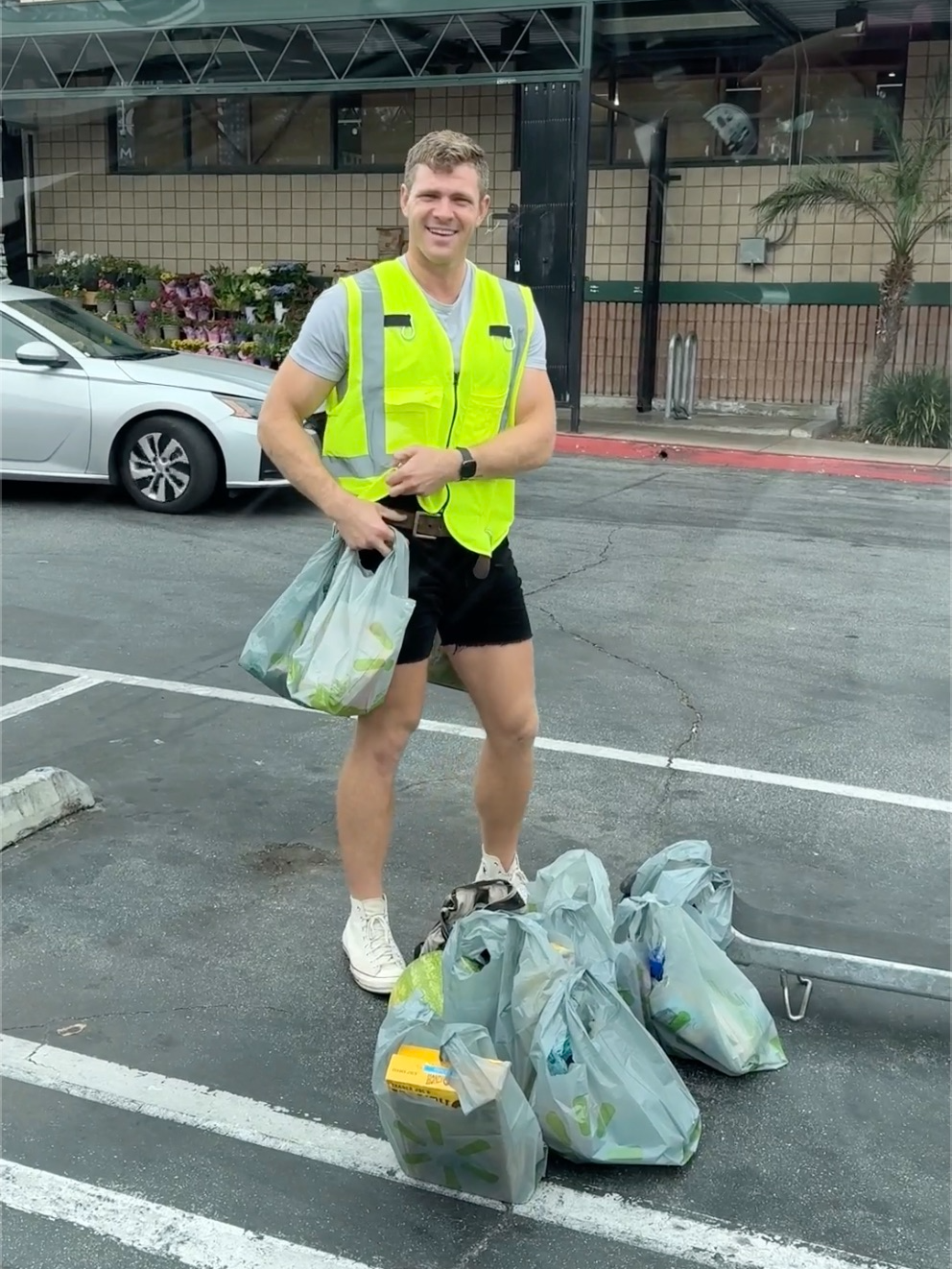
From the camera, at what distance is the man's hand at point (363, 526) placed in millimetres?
3102

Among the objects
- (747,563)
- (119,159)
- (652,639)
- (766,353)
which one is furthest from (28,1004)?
(119,159)

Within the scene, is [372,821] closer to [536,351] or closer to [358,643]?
[358,643]

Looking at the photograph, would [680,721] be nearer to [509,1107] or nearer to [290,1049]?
[290,1049]

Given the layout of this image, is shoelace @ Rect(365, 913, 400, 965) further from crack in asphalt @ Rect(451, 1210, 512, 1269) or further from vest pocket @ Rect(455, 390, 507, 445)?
vest pocket @ Rect(455, 390, 507, 445)

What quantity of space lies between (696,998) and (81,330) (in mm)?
7913

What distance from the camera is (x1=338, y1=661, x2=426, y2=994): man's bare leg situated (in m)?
3.30

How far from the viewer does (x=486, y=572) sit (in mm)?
3334

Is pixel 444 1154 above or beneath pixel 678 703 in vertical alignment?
beneath

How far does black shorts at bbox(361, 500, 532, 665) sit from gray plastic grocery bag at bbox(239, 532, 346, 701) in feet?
0.41

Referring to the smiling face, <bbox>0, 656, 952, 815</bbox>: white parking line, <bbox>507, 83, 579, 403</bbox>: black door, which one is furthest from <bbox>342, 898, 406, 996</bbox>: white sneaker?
<bbox>507, 83, 579, 403</bbox>: black door

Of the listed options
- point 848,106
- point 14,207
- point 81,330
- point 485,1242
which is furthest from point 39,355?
point 14,207

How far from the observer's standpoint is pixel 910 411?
14.0 m

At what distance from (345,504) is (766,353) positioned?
13899mm

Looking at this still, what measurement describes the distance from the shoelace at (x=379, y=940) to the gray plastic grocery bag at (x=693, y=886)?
1.99 feet
